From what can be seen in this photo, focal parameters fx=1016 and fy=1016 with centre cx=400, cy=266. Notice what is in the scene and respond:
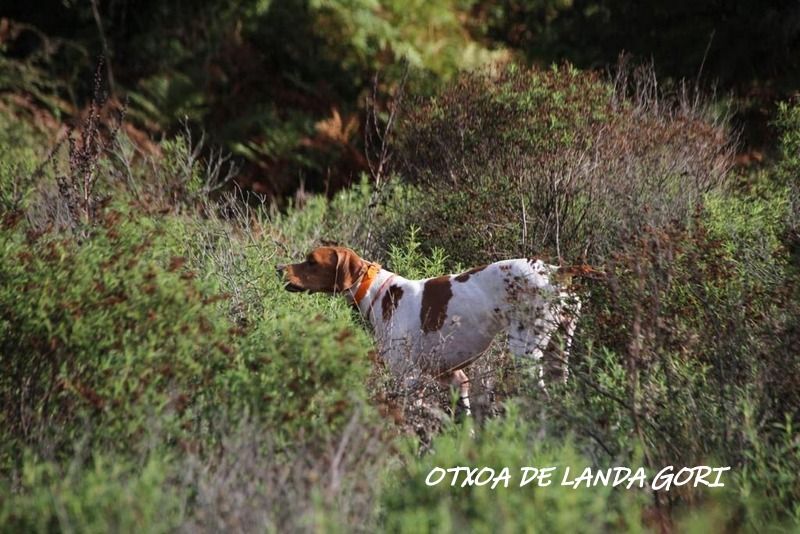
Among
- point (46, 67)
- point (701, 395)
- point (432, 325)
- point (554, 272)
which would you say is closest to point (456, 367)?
point (432, 325)

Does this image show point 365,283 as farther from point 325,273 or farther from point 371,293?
point 325,273

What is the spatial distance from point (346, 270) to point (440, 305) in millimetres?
548

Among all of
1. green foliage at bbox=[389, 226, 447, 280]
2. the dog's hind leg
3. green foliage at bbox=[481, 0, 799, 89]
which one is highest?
green foliage at bbox=[481, 0, 799, 89]

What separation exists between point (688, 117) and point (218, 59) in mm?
7554

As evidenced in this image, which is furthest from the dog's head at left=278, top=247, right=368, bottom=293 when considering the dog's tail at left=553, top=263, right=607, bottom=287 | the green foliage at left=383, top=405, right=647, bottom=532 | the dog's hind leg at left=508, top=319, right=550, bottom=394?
the green foliage at left=383, top=405, right=647, bottom=532

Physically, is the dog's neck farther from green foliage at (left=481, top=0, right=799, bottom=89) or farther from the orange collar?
green foliage at (left=481, top=0, right=799, bottom=89)

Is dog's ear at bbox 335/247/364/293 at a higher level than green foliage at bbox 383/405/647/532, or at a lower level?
lower

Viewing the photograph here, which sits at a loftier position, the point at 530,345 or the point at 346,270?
the point at 346,270

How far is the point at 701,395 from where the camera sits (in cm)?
441

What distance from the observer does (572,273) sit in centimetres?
493

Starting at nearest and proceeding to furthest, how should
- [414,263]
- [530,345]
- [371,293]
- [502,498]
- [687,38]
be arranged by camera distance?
[502,498] < [530,345] < [371,293] < [414,263] < [687,38]

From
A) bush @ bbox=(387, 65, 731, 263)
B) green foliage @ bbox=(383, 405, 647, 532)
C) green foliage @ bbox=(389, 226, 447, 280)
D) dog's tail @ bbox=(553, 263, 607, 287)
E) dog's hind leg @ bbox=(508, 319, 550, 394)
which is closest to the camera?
green foliage @ bbox=(383, 405, 647, 532)

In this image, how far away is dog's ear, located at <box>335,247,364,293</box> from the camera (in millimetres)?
5488

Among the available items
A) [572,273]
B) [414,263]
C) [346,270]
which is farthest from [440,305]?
[414,263]
